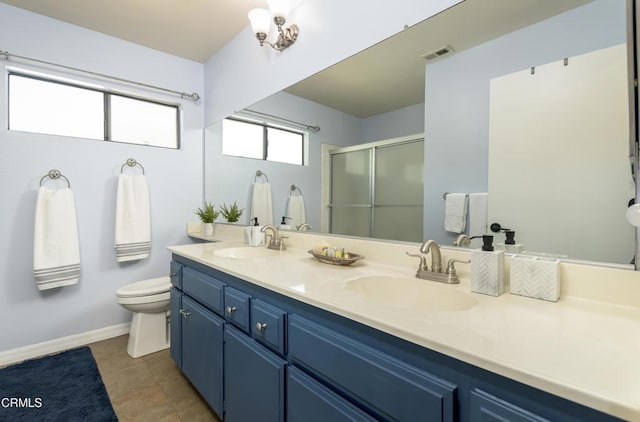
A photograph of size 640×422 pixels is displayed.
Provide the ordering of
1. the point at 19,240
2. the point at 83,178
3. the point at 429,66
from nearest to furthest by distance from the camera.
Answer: the point at 429,66 → the point at 19,240 → the point at 83,178

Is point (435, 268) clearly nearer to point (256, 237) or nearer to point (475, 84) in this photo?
point (475, 84)

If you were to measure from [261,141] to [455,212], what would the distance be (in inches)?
62.4

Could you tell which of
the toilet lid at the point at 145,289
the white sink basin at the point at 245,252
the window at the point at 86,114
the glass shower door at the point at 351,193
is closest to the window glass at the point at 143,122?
the window at the point at 86,114

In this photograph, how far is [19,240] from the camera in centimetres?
205

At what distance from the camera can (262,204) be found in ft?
7.36

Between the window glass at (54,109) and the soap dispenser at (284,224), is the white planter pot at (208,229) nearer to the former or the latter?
the soap dispenser at (284,224)

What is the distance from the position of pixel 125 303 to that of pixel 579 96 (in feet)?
8.57

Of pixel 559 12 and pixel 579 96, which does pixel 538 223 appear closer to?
pixel 579 96

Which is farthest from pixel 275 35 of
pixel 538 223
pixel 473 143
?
Answer: pixel 538 223

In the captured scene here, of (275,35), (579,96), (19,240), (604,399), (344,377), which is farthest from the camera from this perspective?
(19,240)

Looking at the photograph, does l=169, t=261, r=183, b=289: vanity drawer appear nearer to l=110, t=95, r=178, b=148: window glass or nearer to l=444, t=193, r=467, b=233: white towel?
l=110, t=95, r=178, b=148: window glass

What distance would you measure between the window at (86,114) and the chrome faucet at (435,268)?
2.57m

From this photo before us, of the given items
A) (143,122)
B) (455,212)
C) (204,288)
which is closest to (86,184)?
(143,122)

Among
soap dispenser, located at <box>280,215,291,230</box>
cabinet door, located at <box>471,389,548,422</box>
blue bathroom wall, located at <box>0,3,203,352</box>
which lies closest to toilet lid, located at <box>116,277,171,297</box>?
blue bathroom wall, located at <box>0,3,203,352</box>
